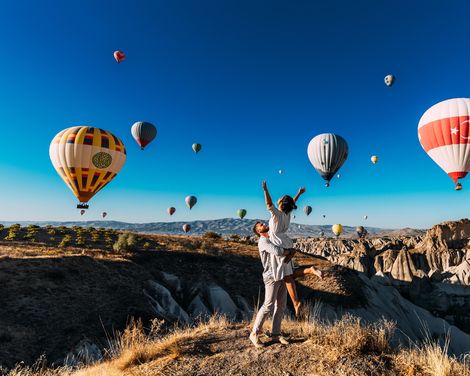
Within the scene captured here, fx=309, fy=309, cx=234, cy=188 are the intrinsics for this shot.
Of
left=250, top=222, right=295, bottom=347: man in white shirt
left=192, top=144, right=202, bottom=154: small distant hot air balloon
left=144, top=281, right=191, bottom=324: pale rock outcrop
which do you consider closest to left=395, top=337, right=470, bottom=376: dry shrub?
left=250, top=222, right=295, bottom=347: man in white shirt

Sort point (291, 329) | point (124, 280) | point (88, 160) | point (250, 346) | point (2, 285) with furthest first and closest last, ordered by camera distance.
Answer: point (88, 160) → point (124, 280) → point (2, 285) → point (291, 329) → point (250, 346)

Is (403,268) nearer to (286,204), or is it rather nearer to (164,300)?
(164,300)

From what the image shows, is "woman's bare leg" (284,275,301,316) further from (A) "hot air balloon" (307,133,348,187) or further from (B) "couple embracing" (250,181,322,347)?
(A) "hot air balloon" (307,133,348,187)

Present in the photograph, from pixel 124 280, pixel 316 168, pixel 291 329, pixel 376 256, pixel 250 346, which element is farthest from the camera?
pixel 376 256

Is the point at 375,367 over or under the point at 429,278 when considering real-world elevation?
over

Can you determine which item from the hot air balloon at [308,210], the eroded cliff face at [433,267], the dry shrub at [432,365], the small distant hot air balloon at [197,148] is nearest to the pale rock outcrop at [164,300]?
the dry shrub at [432,365]

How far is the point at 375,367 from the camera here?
16.5ft

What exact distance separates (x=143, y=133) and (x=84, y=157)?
15.2 meters

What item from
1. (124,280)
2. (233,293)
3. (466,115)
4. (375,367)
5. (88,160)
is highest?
(466,115)

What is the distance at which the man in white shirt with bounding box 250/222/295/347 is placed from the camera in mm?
5922

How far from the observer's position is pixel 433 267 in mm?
85875

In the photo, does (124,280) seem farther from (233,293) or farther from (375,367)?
(375,367)

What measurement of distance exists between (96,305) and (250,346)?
500 inches

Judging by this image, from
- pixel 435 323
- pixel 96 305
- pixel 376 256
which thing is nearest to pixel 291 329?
pixel 96 305
